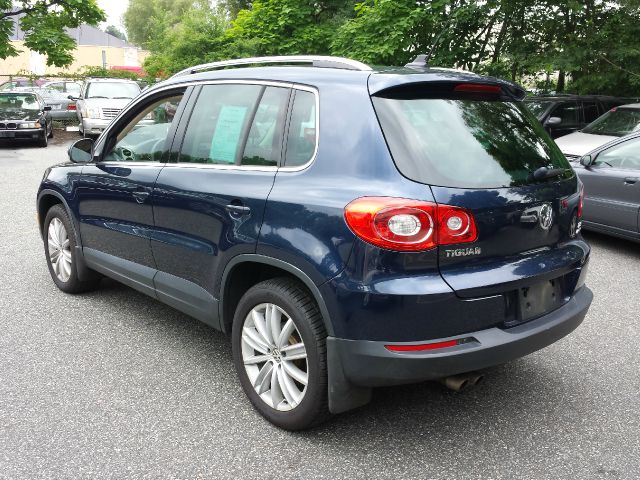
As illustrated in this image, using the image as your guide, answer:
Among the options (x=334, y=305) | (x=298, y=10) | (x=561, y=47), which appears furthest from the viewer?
(x=298, y=10)

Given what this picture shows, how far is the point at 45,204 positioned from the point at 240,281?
284cm

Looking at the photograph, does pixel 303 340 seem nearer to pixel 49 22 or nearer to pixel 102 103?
pixel 102 103

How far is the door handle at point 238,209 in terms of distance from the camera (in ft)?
10.4

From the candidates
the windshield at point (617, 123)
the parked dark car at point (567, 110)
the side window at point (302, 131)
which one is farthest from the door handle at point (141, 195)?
the parked dark car at point (567, 110)

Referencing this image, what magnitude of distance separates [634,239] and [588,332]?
2.74m

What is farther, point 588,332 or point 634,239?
point 634,239

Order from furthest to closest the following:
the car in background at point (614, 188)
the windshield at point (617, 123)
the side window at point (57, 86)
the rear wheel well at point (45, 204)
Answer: the side window at point (57, 86), the windshield at point (617, 123), the car in background at point (614, 188), the rear wheel well at point (45, 204)

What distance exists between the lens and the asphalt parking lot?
286 centimetres

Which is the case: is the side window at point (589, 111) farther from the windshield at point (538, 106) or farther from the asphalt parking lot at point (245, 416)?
the asphalt parking lot at point (245, 416)

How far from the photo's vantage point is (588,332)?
14.6 ft

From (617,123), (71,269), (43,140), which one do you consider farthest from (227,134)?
(43,140)

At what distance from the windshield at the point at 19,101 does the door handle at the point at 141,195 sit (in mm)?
16311

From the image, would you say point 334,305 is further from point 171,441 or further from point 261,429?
point 171,441

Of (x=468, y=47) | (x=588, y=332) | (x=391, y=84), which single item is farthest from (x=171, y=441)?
(x=468, y=47)
